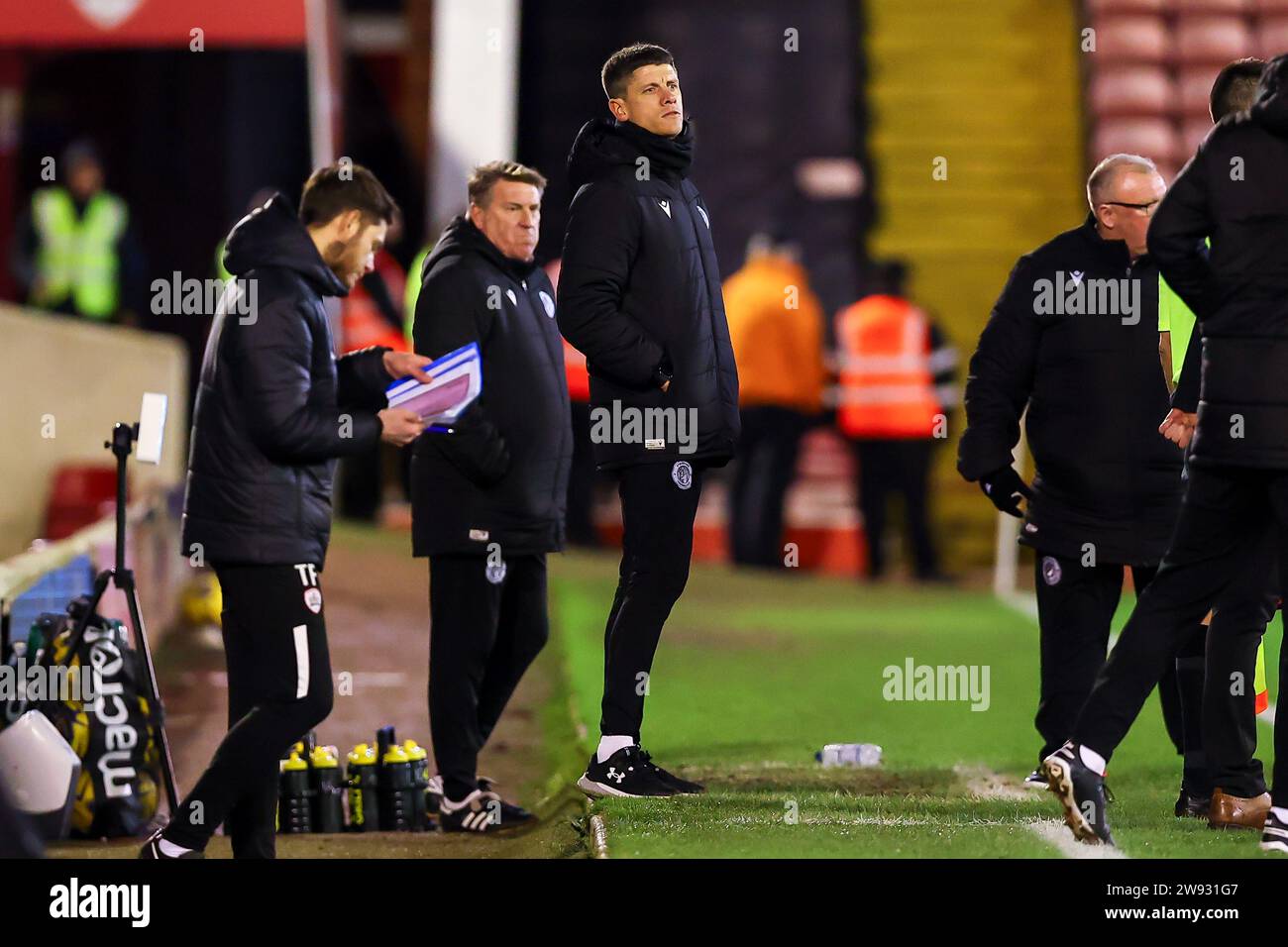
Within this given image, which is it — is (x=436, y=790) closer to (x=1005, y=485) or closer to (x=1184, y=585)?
(x=1005, y=485)

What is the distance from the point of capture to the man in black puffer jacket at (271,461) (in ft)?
18.7

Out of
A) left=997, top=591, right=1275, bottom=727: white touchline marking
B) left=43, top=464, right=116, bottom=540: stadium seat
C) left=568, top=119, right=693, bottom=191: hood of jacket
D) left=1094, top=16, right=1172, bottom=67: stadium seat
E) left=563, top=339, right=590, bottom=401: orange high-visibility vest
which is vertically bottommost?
left=997, top=591, right=1275, bottom=727: white touchline marking

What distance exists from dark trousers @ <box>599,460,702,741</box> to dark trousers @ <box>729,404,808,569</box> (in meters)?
8.44

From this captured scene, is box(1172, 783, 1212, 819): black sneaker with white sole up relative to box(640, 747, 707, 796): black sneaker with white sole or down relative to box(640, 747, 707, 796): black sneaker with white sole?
down

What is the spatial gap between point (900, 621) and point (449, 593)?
623 centimetres

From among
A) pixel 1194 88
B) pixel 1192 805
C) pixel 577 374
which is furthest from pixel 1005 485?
pixel 1194 88

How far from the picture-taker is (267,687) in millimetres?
5777

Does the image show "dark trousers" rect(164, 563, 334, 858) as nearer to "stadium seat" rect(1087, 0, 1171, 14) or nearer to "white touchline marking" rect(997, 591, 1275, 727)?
"white touchline marking" rect(997, 591, 1275, 727)

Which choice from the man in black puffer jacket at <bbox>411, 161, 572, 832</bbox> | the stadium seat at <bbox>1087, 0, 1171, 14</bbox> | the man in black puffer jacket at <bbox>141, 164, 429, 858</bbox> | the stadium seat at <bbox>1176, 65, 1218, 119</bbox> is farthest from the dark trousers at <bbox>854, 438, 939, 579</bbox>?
the man in black puffer jacket at <bbox>141, 164, 429, 858</bbox>

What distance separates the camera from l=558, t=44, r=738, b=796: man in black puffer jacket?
650cm

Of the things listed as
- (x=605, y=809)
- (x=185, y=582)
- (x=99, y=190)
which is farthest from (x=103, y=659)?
(x=99, y=190)

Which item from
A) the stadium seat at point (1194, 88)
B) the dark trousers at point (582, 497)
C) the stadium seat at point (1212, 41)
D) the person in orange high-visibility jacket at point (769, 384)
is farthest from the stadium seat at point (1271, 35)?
the dark trousers at point (582, 497)

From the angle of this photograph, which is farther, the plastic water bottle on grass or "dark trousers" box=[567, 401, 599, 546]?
"dark trousers" box=[567, 401, 599, 546]
